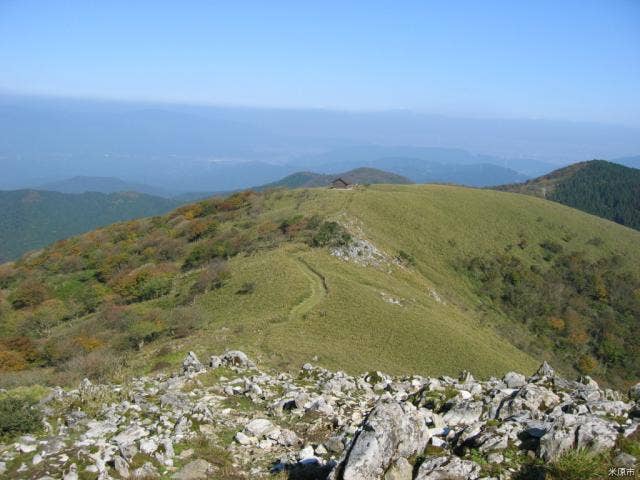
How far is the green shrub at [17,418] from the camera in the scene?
12156 mm

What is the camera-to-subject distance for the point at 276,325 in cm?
2920

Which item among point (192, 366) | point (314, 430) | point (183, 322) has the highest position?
point (314, 430)

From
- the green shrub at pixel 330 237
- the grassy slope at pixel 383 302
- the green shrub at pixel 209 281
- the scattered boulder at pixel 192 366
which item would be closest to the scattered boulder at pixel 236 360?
the scattered boulder at pixel 192 366

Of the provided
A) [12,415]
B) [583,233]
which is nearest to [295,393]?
[12,415]

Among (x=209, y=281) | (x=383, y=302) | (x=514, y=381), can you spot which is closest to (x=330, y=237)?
(x=383, y=302)

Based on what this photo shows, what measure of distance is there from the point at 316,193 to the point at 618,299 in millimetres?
48178

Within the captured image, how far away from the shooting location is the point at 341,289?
36.7 metres

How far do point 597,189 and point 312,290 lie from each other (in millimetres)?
169425

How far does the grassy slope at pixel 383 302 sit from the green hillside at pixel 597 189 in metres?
88.7

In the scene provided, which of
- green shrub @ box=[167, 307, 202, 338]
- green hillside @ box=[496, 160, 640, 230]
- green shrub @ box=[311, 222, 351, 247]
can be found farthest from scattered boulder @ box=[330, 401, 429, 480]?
green hillside @ box=[496, 160, 640, 230]

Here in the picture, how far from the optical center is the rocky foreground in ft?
30.6

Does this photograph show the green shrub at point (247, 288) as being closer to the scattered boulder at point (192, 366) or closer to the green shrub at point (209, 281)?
the green shrub at point (209, 281)

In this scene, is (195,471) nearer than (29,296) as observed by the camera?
Yes

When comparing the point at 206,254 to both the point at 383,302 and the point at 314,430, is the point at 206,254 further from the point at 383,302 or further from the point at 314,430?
the point at 314,430
